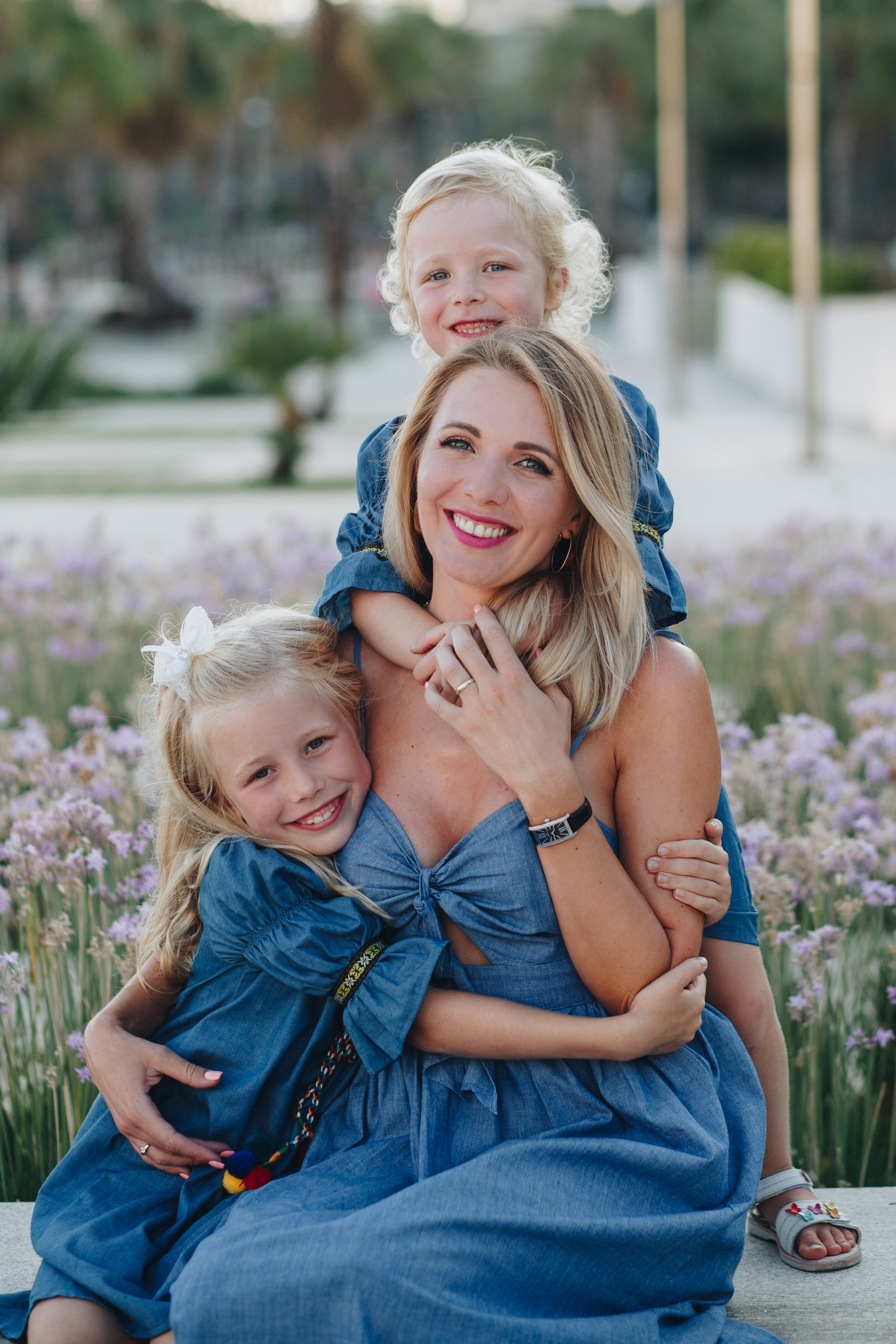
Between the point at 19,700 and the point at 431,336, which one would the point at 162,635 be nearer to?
the point at 431,336

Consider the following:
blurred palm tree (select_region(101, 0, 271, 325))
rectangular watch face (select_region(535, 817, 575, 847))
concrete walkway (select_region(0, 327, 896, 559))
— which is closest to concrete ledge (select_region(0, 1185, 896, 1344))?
rectangular watch face (select_region(535, 817, 575, 847))

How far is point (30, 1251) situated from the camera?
8.29ft

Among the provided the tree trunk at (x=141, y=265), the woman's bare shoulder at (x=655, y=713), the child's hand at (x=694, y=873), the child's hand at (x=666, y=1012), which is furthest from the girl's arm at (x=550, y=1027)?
the tree trunk at (x=141, y=265)

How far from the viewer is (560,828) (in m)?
2.15

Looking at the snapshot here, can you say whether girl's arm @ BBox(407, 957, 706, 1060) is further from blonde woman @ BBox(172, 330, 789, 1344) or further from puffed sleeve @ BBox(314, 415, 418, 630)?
puffed sleeve @ BBox(314, 415, 418, 630)

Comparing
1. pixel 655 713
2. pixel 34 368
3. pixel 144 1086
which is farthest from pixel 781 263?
pixel 144 1086

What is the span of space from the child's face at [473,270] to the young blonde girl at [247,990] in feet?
2.97

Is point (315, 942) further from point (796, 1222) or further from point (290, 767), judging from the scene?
point (796, 1222)

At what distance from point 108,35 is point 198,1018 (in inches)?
1671

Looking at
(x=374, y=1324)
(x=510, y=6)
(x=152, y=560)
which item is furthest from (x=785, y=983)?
(x=510, y=6)

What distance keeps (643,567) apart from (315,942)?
0.80m

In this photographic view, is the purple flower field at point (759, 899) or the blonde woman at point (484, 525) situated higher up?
the blonde woman at point (484, 525)

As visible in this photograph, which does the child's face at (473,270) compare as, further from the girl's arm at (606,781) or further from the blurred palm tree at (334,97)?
the blurred palm tree at (334,97)

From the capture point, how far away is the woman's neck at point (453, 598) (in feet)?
8.13
